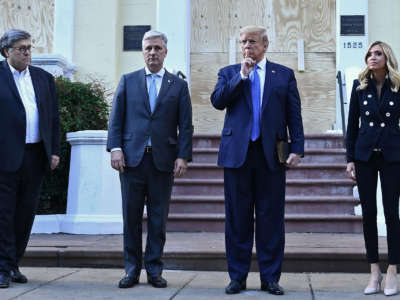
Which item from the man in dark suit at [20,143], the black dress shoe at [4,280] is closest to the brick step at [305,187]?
the man in dark suit at [20,143]

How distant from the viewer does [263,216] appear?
4.51 meters

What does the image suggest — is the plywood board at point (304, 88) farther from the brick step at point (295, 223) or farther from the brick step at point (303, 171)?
the brick step at point (295, 223)

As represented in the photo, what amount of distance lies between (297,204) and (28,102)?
347 centimetres

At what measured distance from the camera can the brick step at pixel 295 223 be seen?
6.82 meters

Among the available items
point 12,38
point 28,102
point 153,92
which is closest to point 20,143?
point 28,102

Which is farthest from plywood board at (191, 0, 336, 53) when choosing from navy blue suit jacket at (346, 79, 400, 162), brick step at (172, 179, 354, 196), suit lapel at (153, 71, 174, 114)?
navy blue suit jacket at (346, 79, 400, 162)

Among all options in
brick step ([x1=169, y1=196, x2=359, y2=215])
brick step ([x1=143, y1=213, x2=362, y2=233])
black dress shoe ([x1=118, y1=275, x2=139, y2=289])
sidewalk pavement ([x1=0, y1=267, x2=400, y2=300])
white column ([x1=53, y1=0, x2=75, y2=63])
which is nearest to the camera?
sidewalk pavement ([x1=0, y1=267, x2=400, y2=300])

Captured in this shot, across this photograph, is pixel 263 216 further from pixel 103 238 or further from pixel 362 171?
pixel 103 238

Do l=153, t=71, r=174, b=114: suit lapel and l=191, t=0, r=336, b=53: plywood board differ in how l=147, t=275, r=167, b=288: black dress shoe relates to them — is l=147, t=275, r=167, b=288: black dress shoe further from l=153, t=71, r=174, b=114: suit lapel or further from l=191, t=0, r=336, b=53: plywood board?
l=191, t=0, r=336, b=53: plywood board

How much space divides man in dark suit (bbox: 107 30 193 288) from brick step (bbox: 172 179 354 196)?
2.75 meters

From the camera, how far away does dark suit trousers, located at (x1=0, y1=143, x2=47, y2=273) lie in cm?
464

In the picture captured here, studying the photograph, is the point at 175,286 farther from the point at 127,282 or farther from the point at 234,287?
the point at 234,287

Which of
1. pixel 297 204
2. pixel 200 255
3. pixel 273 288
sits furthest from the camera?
pixel 297 204

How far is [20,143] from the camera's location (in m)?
4.73
